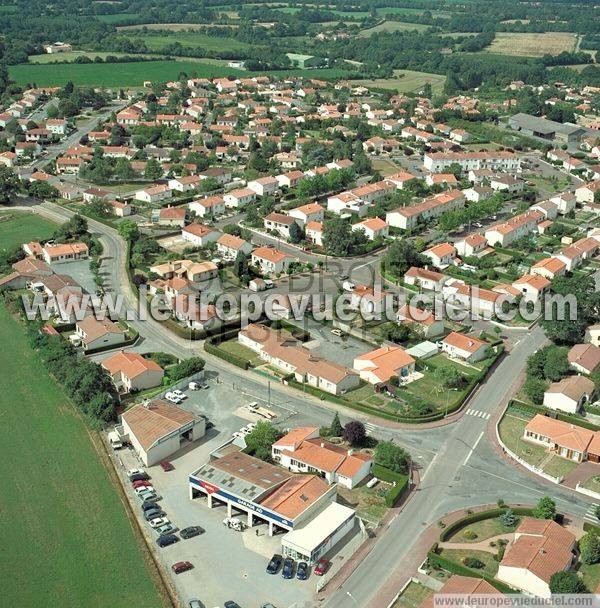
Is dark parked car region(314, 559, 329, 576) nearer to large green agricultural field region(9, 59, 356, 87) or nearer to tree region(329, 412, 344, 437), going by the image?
tree region(329, 412, 344, 437)

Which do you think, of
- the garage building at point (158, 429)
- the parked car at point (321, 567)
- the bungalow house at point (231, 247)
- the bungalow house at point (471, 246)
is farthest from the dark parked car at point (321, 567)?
the bungalow house at point (471, 246)

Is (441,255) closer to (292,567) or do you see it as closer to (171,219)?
(171,219)

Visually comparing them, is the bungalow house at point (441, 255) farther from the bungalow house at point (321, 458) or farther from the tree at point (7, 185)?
the tree at point (7, 185)

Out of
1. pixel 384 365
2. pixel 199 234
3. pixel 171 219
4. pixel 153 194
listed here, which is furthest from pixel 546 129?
pixel 384 365

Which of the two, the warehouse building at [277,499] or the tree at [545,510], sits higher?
→ the warehouse building at [277,499]

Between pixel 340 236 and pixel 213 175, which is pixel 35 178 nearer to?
pixel 213 175

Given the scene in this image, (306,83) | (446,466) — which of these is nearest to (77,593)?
(446,466)
